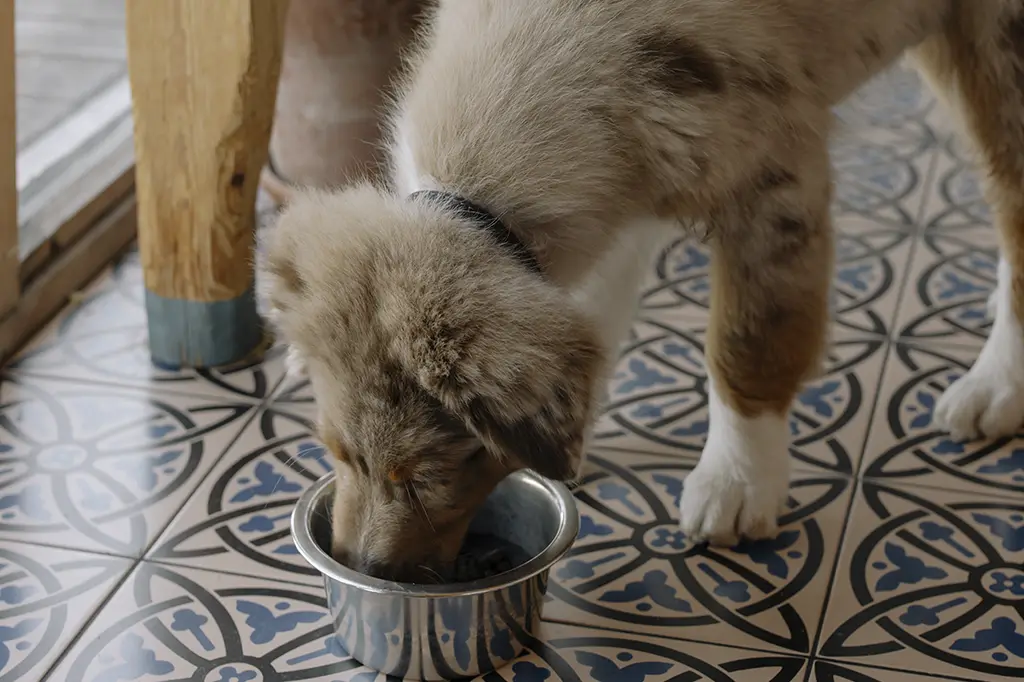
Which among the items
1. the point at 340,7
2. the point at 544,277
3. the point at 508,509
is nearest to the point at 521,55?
the point at 544,277

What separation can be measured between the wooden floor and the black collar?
66.2 inches

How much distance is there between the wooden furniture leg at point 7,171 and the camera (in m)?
2.04

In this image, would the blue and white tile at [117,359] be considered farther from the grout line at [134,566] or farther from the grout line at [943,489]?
the grout line at [943,489]

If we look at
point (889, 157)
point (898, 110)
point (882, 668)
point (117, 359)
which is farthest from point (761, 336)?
point (898, 110)

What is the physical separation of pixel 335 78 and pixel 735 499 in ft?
4.14

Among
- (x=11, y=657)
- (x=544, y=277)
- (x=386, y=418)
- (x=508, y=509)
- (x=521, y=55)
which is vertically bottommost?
(x=11, y=657)

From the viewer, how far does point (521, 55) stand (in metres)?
1.48

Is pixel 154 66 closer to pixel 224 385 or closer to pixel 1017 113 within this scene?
pixel 224 385

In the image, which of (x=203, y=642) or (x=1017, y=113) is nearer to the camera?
(x=203, y=642)

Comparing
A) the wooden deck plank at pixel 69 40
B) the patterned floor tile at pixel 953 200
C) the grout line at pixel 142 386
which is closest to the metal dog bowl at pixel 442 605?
the grout line at pixel 142 386

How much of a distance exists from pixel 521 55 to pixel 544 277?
0.84 ft

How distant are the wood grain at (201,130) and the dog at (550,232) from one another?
36 cm

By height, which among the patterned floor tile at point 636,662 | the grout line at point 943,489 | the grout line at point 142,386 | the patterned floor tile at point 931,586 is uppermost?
the grout line at point 943,489

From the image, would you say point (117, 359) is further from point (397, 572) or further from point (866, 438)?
point (866, 438)
